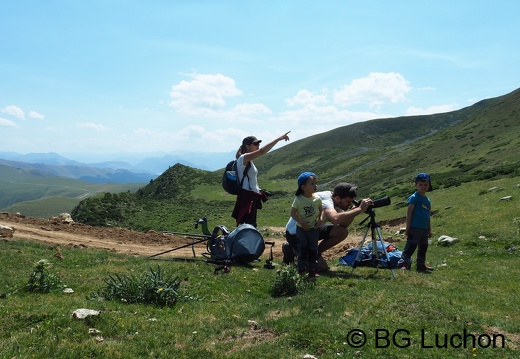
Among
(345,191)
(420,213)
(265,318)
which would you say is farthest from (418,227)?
(265,318)

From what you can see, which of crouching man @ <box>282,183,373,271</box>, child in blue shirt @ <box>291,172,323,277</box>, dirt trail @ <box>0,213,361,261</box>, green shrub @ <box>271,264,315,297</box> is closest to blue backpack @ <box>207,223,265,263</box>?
crouching man @ <box>282,183,373,271</box>

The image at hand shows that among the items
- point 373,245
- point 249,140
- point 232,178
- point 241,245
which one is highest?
point 249,140

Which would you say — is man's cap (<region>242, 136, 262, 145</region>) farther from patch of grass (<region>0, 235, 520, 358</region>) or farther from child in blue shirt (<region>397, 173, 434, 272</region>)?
child in blue shirt (<region>397, 173, 434, 272</region>)

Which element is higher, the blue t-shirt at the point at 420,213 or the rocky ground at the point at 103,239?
the blue t-shirt at the point at 420,213

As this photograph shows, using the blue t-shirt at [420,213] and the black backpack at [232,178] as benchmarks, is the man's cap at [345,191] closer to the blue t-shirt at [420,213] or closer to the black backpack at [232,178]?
the blue t-shirt at [420,213]

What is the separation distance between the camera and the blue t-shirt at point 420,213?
11.6 metres

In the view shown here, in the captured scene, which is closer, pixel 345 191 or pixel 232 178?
pixel 345 191

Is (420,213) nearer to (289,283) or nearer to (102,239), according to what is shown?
(289,283)

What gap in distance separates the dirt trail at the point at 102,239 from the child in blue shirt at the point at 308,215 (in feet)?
17.7

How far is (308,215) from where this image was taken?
31.6 ft

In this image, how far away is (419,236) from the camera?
1154cm

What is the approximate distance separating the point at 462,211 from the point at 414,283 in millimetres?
16629

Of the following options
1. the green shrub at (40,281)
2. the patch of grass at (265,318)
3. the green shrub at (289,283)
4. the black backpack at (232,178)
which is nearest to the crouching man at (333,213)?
the patch of grass at (265,318)

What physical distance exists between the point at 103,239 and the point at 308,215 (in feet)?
44.5
